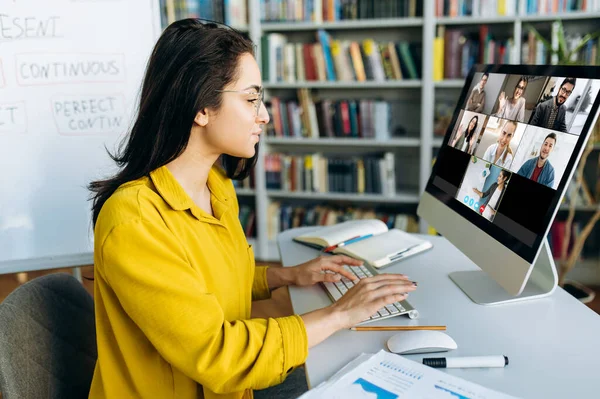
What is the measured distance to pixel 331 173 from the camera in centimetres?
332

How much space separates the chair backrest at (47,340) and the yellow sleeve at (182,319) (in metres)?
0.22

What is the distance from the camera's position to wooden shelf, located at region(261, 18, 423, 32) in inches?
119

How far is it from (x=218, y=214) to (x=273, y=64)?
7.45 ft

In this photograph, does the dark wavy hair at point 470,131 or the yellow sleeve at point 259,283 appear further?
the yellow sleeve at point 259,283

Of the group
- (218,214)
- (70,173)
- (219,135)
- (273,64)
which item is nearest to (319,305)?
(218,214)

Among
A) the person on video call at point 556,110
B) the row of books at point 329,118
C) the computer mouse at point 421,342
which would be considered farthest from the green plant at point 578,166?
the computer mouse at point 421,342

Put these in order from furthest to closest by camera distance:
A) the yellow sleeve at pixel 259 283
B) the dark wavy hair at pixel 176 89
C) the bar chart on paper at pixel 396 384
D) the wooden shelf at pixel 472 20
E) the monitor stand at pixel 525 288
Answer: the wooden shelf at pixel 472 20, the yellow sleeve at pixel 259 283, the monitor stand at pixel 525 288, the dark wavy hair at pixel 176 89, the bar chart on paper at pixel 396 384

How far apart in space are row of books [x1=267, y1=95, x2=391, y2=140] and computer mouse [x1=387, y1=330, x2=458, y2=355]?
2374mm

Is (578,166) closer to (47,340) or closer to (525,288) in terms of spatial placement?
(525,288)

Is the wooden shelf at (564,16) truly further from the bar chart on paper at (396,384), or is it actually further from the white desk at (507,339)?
the bar chart on paper at (396,384)

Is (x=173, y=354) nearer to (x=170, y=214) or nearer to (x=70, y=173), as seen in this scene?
(x=170, y=214)

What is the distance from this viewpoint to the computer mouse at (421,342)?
90cm

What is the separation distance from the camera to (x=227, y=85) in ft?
3.41

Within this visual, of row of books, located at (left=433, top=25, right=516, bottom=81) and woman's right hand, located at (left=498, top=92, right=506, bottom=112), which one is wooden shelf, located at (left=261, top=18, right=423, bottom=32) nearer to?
row of books, located at (left=433, top=25, right=516, bottom=81)
